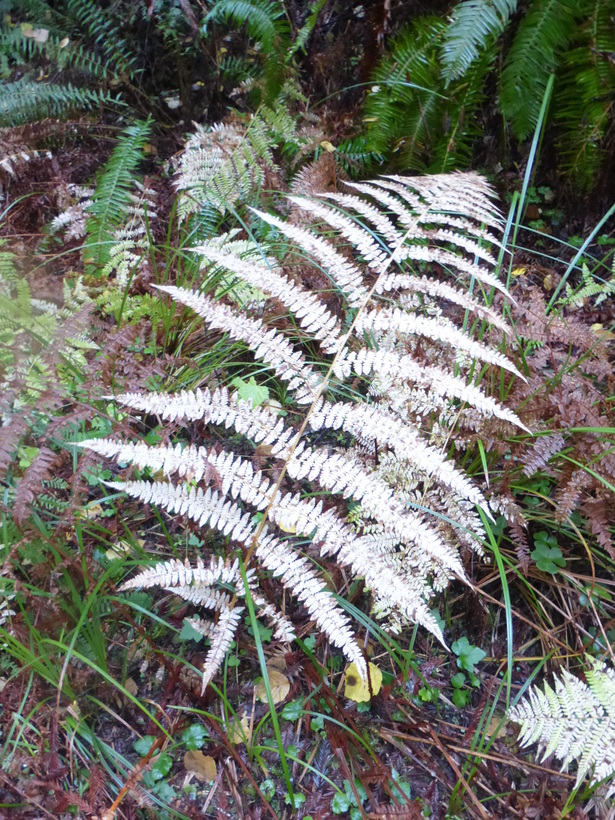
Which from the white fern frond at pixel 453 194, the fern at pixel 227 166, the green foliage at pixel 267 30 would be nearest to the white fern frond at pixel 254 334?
the white fern frond at pixel 453 194

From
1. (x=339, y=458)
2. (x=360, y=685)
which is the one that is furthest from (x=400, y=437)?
(x=360, y=685)

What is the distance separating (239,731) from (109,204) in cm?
242

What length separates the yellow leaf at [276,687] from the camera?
4.99ft

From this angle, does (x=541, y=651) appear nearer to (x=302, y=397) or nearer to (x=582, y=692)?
(x=582, y=692)

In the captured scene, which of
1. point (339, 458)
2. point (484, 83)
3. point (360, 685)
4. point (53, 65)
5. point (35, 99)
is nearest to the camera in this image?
point (339, 458)

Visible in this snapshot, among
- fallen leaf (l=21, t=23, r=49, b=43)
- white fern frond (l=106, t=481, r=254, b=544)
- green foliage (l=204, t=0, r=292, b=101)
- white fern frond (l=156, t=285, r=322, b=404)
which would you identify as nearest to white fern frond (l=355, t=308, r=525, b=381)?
white fern frond (l=156, t=285, r=322, b=404)

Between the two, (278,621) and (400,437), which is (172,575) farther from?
(400,437)

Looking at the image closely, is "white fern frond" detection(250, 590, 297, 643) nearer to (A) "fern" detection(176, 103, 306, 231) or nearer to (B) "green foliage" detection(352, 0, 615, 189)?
(A) "fern" detection(176, 103, 306, 231)

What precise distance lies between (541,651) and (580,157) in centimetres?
225

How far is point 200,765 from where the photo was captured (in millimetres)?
1415

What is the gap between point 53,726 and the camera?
4.41ft

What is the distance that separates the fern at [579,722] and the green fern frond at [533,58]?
2.37 metres

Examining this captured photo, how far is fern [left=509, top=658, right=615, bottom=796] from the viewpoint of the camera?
1.25 meters

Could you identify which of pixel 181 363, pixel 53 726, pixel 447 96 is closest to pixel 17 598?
pixel 53 726
